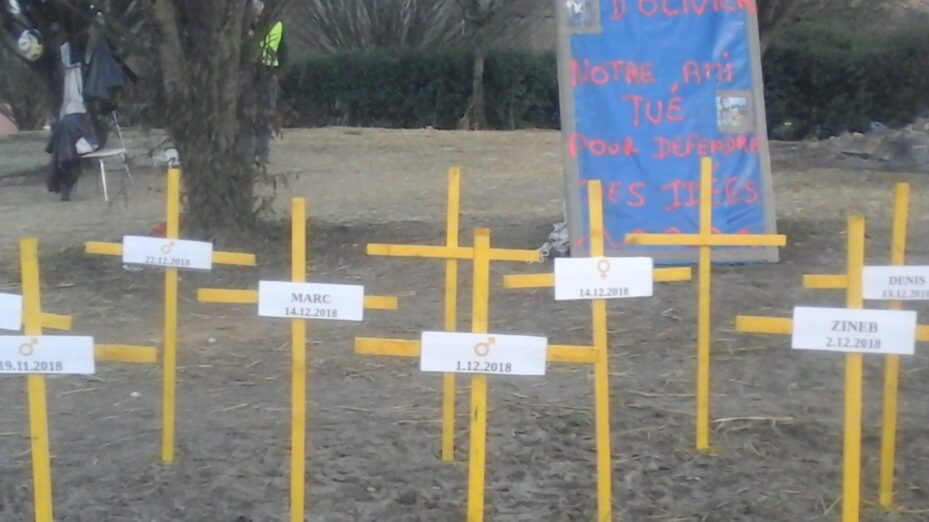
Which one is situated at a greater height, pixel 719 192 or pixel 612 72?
pixel 612 72

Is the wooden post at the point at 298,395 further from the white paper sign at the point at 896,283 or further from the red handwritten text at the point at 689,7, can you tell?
the red handwritten text at the point at 689,7

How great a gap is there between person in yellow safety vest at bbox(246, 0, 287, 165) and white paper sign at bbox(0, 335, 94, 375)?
15.0 ft

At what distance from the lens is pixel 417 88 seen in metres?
21.4

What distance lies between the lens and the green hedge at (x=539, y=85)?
63.4 feet

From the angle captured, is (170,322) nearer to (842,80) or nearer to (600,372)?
(600,372)

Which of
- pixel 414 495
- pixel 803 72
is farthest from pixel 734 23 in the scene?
pixel 803 72

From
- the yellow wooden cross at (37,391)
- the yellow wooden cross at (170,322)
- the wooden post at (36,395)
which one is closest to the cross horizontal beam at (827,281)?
the yellow wooden cross at (170,322)

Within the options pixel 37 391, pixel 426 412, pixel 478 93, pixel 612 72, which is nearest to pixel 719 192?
pixel 612 72

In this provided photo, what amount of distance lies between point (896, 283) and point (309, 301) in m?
1.80

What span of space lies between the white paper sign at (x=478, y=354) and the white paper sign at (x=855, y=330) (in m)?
0.75

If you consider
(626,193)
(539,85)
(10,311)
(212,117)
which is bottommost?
(10,311)

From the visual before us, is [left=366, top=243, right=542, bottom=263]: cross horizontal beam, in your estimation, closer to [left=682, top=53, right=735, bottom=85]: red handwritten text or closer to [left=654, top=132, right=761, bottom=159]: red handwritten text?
[left=654, top=132, right=761, bottom=159]: red handwritten text

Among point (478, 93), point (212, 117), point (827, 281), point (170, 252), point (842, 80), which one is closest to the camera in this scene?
point (827, 281)

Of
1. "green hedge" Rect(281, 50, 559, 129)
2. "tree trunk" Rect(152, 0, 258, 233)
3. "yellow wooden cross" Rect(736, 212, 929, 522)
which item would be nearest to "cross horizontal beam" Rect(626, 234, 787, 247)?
"yellow wooden cross" Rect(736, 212, 929, 522)
